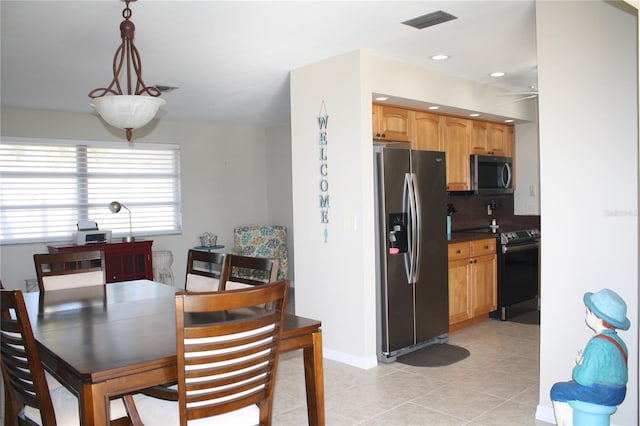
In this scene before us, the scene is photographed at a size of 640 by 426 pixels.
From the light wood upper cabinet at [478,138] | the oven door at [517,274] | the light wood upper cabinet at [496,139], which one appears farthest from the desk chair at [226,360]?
the light wood upper cabinet at [496,139]

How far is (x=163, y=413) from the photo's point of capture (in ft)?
6.75

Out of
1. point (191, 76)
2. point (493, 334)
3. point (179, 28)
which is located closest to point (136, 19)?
point (179, 28)

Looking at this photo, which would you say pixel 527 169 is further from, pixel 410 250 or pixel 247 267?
pixel 247 267

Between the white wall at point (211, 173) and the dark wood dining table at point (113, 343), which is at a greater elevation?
the white wall at point (211, 173)

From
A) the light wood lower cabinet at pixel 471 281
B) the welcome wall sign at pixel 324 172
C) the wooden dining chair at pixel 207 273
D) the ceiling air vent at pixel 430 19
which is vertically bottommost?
the light wood lower cabinet at pixel 471 281

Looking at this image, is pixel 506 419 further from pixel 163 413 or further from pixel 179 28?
pixel 179 28

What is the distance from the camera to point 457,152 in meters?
5.41

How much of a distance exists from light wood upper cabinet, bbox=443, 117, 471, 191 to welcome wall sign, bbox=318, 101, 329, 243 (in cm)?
154

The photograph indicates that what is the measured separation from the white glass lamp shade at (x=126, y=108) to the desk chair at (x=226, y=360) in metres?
1.26

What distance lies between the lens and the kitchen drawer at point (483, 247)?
17.2 feet

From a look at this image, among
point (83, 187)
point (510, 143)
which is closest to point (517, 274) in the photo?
point (510, 143)

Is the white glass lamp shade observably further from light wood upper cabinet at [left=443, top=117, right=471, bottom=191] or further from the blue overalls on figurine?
light wood upper cabinet at [left=443, top=117, right=471, bottom=191]

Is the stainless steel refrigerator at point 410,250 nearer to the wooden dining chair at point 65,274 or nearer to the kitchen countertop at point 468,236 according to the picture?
the kitchen countertop at point 468,236

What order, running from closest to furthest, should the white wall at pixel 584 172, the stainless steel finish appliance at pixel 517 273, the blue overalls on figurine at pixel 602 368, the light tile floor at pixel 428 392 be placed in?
the blue overalls on figurine at pixel 602 368 → the white wall at pixel 584 172 → the light tile floor at pixel 428 392 → the stainless steel finish appliance at pixel 517 273
